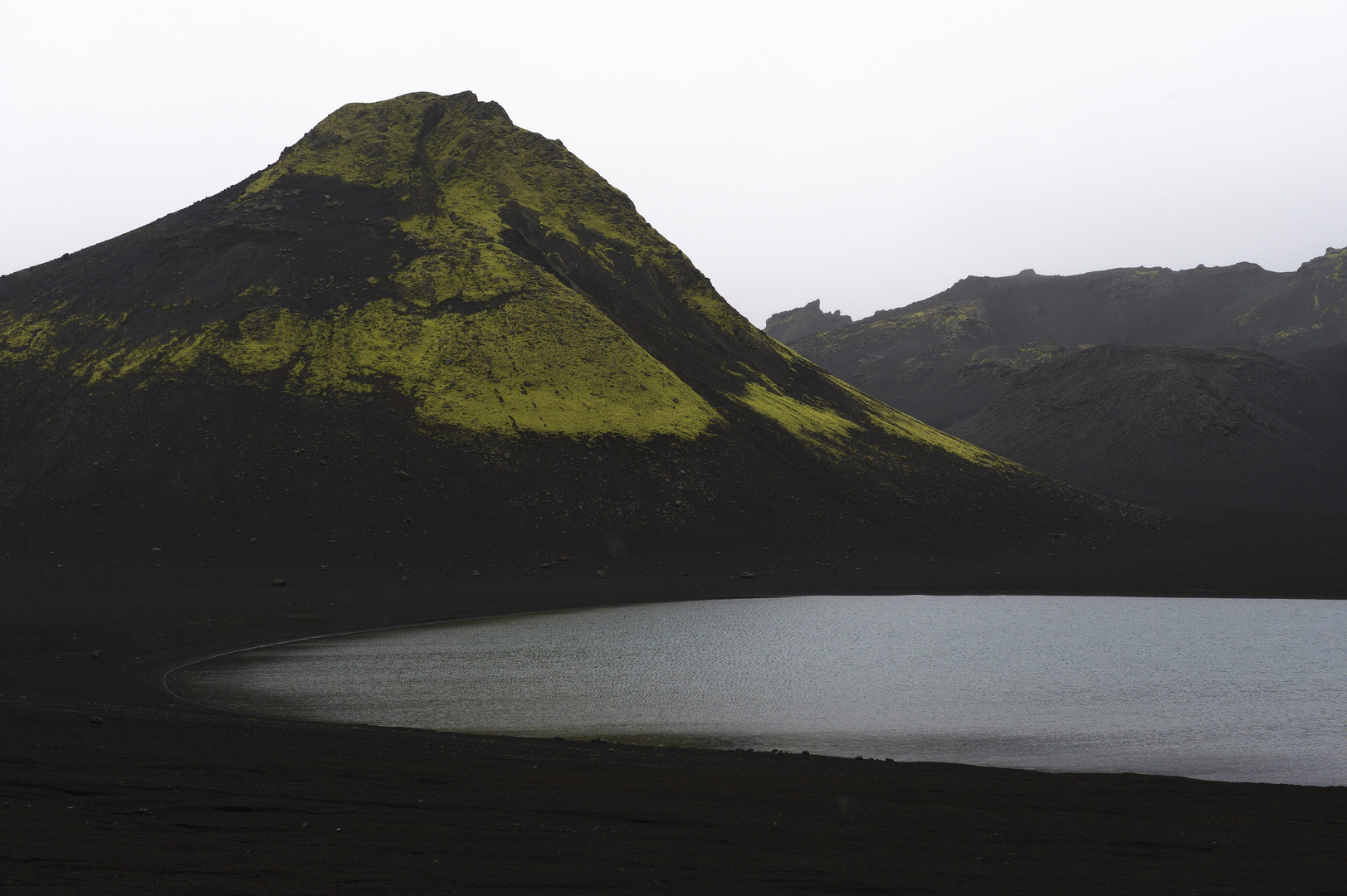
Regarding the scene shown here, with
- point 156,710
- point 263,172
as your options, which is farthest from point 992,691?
point 263,172

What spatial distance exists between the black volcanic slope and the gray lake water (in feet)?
49.8

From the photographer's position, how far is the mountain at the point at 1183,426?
88750 millimetres

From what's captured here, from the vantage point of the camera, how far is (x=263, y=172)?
2798 inches

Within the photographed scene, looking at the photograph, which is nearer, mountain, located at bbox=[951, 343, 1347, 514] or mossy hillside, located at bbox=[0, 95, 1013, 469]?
mossy hillside, located at bbox=[0, 95, 1013, 469]

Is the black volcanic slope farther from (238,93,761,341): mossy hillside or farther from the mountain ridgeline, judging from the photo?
the mountain ridgeline

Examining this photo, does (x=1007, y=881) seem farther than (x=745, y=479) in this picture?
No

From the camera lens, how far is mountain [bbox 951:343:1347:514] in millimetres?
88750

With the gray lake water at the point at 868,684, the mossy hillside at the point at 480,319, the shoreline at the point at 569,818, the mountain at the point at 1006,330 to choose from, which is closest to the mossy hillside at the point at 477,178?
the mossy hillside at the point at 480,319

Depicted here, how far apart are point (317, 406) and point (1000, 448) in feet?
256

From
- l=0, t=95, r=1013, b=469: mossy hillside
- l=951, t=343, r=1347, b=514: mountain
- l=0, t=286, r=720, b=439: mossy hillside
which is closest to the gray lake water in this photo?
l=0, t=286, r=720, b=439: mossy hillside

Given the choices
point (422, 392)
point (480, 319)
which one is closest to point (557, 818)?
point (422, 392)

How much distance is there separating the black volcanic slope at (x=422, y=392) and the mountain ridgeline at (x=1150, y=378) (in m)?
33.5

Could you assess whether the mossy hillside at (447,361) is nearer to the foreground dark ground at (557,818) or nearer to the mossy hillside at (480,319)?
the mossy hillside at (480,319)

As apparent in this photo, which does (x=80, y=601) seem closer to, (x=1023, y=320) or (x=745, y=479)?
(x=745, y=479)
